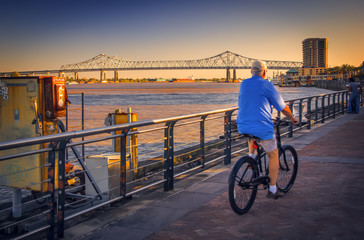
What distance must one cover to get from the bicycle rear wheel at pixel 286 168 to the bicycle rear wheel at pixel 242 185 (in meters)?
0.83

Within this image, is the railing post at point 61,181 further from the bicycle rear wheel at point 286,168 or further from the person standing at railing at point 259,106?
the bicycle rear wheel at point 286,168

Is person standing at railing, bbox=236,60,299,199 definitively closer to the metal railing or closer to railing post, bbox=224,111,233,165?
the metal railing

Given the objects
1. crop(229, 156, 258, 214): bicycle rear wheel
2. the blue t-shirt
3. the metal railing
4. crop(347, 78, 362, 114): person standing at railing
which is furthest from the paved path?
crop(347, 78, 362, 114): person standing at railing

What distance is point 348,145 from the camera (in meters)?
10.3

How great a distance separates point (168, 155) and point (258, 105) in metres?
Answer: 1.69

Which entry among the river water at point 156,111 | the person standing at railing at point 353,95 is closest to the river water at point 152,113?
the river water at point 156,111

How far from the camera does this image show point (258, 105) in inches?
197

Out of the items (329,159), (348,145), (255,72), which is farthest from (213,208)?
(348,145)

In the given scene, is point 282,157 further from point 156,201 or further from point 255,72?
point 156,201

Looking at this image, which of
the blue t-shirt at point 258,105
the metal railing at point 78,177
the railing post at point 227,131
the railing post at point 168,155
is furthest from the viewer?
the railing post at point 227,131

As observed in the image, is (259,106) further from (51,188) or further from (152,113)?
(152,113)

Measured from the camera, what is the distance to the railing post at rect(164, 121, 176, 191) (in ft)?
19.9

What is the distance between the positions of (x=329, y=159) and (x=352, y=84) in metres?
11.9

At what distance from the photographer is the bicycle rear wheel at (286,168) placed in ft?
19.0
